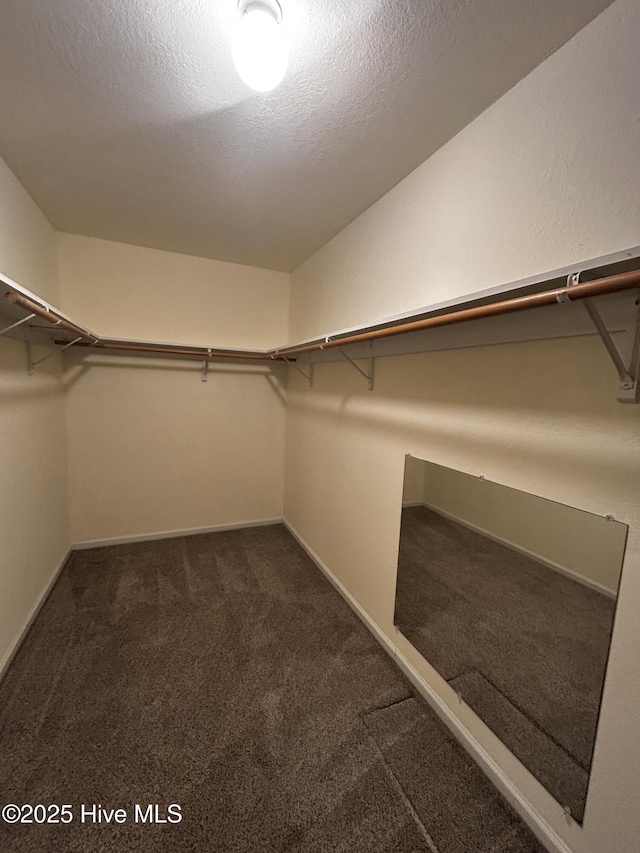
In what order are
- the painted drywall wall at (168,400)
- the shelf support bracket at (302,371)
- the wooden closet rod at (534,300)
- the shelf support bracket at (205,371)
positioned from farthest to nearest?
the shelf support bracket at (205,371)
the shelf support bracket at (302,371)
the painted drywall wall at (168,400)
the wooden closet rod at (534,300)

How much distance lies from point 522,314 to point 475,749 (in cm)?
172

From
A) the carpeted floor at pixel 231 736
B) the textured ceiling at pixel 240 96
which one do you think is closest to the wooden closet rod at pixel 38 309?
the textured ceiling at pixel 240 96

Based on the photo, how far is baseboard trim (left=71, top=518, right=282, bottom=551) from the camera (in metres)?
2.90

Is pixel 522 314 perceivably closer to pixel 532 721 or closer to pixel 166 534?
pixel 532 721

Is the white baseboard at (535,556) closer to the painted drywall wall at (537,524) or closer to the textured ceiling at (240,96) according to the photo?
the painted drywall wall at (537,524)

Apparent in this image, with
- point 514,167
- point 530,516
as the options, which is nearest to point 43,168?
point 514,167

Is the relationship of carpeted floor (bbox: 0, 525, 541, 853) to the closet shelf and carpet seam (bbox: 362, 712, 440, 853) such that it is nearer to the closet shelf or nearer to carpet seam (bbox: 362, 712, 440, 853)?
carpet seam (bbox: 362, 712, 440, 853)

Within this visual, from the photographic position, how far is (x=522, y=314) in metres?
1.18

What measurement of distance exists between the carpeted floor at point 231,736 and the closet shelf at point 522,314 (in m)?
1.55

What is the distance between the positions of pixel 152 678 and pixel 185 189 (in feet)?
8.70

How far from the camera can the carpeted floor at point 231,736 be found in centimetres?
112

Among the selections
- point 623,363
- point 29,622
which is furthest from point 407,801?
point 29,622

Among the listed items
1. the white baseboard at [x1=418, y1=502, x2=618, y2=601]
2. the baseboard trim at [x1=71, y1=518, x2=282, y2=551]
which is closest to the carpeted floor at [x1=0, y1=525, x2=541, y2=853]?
the baseboard trim at [x1=71, y1=518, x2=282, y2=551]

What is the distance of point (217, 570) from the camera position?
8.66ft
